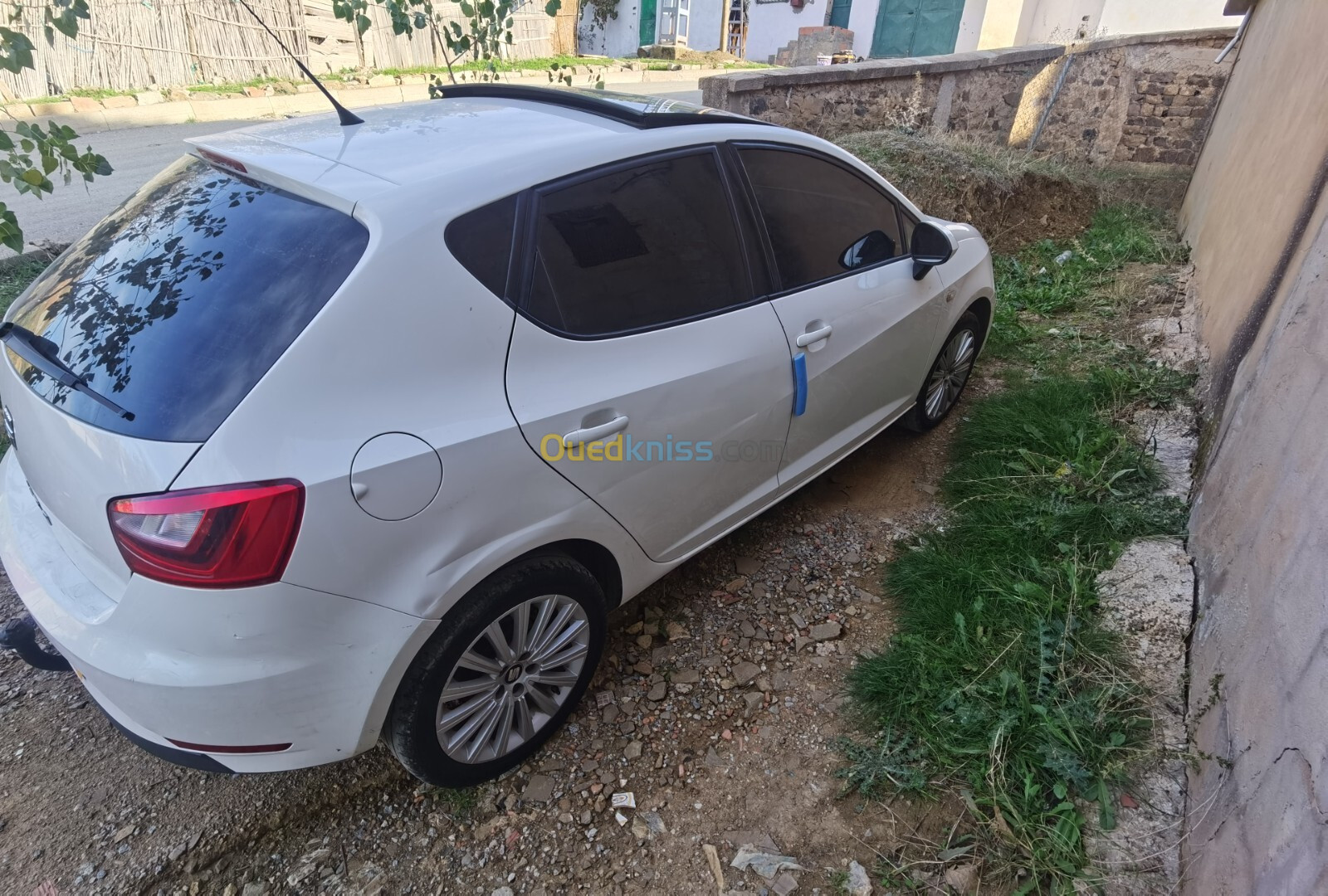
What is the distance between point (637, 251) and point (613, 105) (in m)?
0.61

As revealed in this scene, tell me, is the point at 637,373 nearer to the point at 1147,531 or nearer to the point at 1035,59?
the point at 1147,531

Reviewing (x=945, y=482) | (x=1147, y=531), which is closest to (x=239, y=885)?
(x=945, y=482)

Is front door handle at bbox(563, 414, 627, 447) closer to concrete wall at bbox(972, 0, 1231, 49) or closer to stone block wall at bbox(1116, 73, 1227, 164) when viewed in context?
stone block wall at bbox(1116, 73, 1227, 164)

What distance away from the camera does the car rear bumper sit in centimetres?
158

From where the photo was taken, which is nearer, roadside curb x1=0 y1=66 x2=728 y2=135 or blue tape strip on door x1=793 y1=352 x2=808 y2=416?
blue tape strip on door x1=793 y1=352 x2=808 y2=416

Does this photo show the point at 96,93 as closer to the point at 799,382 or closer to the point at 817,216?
the point at 817,216

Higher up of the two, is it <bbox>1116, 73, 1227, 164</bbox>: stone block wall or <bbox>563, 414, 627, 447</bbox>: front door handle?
<bbox>1116, 73, 1227, 164</bbox>: stone block wall

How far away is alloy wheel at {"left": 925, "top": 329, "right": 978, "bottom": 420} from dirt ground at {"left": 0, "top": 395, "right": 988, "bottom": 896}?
163 cm

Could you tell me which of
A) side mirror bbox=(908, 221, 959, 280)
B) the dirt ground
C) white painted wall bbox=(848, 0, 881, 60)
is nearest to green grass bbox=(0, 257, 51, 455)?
the dirt ground

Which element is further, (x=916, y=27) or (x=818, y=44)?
(x=818, y=44)

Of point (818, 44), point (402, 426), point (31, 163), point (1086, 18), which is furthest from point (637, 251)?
point (818, 44)

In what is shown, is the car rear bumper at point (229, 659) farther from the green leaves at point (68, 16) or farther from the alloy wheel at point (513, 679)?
the green leaves at point (68, 16)

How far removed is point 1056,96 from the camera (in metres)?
8.45

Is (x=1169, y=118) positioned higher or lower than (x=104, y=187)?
higher
